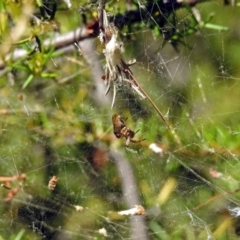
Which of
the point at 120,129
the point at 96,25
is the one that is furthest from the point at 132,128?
the point at 96,25

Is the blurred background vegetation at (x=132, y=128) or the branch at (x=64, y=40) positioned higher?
the branch at (x=64, y=40)

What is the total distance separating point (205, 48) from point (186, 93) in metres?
0.06

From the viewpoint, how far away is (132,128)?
2.08 ft

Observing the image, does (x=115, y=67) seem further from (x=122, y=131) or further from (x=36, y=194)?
(x=36, y=194)

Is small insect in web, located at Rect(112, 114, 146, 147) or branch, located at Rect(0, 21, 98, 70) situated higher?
branch, located at Rect(0, 21, 98, 70)

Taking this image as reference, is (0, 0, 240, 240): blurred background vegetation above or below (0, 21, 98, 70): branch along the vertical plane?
below

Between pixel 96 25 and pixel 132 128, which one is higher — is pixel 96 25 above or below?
above

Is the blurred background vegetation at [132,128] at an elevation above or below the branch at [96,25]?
below

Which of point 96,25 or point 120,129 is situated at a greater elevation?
point 96,25

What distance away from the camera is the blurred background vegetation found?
2.08 feet

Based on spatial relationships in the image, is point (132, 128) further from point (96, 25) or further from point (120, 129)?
point (96, 25)

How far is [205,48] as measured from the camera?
689mm

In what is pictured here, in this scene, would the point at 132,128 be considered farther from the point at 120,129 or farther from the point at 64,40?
the point at 64,40

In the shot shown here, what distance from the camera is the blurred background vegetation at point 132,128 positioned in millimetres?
634
